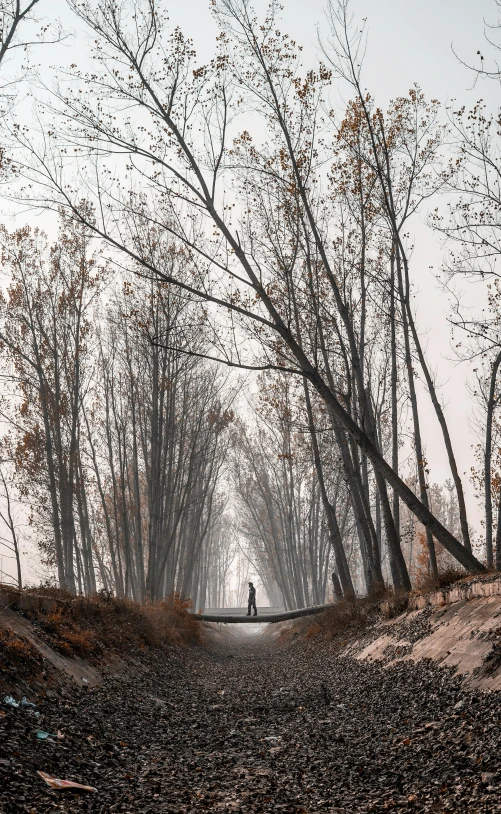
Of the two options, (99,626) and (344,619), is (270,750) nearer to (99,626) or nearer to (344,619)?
(99,626)

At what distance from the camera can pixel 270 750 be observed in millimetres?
5957

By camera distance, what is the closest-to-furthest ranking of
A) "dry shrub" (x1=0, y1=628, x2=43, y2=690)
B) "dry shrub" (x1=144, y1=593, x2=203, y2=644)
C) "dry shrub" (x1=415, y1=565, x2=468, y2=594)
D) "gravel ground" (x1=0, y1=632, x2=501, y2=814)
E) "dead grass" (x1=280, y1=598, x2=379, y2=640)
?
"gravel ground" (x1=0, y1=632, x2=501, y2=814)
"dry shrub" (x1=0, y1=628, x2=43, y2=690)
"dry shrub" (x1=415, y1=565, x2=468, y2=594)
"dead grass" (x1=280, y1=598, x2=379, y2=640)
"dry shrub" (x1=144, y1=593, x2=203, y2=644)

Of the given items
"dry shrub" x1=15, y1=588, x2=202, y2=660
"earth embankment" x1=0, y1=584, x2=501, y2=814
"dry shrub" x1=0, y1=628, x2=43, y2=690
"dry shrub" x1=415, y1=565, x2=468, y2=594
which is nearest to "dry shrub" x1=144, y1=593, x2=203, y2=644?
"dry shrub" x1=15, y1=588, x2=202, y2=660

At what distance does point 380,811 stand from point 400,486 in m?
6.47

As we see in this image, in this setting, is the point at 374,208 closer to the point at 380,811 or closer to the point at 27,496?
the point at 380,811

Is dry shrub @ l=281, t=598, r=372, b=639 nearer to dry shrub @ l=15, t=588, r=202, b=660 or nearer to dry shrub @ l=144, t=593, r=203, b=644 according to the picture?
dry shrub @ l=144, t=593, r=203, b=644

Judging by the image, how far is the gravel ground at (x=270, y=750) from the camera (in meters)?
4.20

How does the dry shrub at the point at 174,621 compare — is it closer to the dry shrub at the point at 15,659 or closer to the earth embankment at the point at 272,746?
the earth embankment at the point at 272,746

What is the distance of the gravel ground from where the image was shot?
4195mm

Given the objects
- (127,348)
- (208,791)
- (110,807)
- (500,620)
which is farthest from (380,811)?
(127,348)

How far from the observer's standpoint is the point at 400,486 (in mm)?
10211

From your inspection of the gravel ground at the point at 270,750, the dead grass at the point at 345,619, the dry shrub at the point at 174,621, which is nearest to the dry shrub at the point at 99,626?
the dry shrub at the point at 174,621

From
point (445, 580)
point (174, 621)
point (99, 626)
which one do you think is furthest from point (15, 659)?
point (174, 621)

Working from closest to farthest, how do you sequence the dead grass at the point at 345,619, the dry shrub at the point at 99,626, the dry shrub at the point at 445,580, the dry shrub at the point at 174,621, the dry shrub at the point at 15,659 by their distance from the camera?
the dry shrub at the point at 15,659
the dry shrub at the point at 99,626
the dry shrub at the point at 445,580
the dead grass at the point at 345,619
the dry shrub at the point at 174,621
